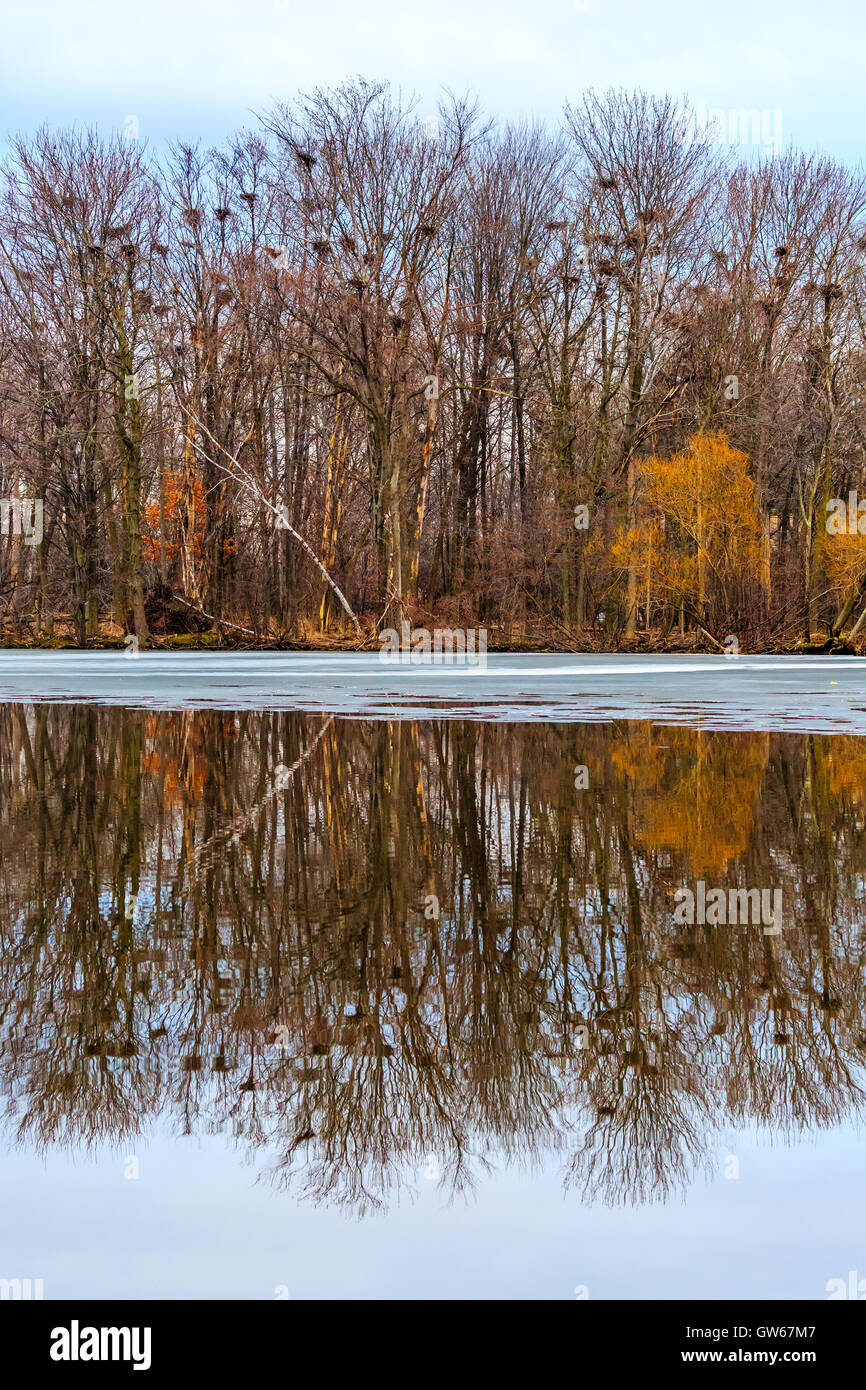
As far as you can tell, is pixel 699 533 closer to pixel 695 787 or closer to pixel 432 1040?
pixel 695 787

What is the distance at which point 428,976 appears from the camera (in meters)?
4.37

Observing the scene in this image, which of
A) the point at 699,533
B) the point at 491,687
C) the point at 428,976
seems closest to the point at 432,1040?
the point at 428,976

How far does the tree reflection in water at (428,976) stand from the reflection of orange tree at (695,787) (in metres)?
0.04

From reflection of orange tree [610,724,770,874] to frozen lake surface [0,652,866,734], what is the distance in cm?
156

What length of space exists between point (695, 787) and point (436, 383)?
89.6 ft

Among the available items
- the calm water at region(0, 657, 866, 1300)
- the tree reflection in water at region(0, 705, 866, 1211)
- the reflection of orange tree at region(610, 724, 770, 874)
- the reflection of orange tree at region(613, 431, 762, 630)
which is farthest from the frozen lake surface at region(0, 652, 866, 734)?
the calm water at region(0, 657, 866, 1300)

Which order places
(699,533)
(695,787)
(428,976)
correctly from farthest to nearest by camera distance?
(699,533), (695,787), (428,976)

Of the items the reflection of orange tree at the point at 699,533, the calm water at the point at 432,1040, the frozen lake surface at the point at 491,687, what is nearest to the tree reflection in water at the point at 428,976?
the calm water at the point at 432,1040

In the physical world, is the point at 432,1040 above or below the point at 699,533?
below

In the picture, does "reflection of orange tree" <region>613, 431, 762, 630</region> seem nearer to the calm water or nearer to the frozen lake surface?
the frozen lake surface
